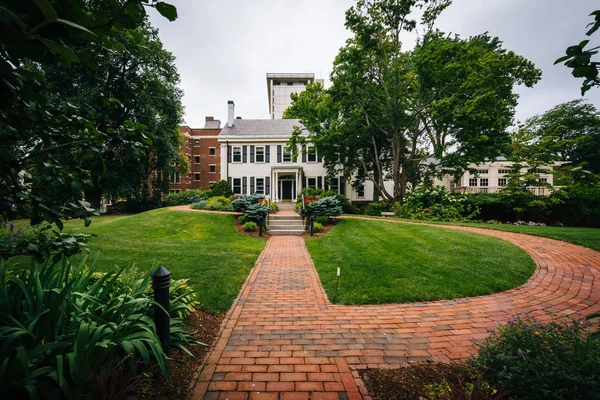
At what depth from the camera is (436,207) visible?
1359cm

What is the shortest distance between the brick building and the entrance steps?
24.2 m

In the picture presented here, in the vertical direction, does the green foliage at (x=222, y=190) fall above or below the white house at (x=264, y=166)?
below

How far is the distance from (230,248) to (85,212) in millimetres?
6275

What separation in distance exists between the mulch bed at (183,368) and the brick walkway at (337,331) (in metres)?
0.12

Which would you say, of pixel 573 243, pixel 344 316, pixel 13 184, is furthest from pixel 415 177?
pixel 13 184

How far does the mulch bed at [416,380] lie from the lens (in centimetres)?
213

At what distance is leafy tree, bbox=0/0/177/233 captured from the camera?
935mm

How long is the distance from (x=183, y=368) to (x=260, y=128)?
24801 millimetres

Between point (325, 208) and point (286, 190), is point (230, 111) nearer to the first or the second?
point (286, 190)

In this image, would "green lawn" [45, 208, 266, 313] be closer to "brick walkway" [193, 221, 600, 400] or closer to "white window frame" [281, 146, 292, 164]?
"brick walkway" [193, 221, 600, 400]

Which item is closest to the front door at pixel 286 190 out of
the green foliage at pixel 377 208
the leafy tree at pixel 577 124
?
the green foliage at pixel 377 208

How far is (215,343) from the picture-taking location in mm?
3004

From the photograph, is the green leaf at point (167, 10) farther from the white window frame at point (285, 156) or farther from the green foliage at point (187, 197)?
the white window frame at point (285, 156)

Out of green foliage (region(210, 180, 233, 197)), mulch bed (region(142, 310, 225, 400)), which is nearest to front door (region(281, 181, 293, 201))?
green foliage (region(210, 180, 233, 197))
